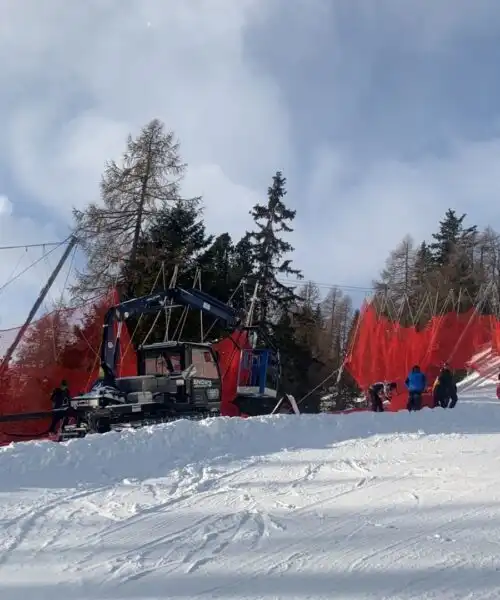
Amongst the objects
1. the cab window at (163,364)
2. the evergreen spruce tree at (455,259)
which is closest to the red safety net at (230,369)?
the cab window at (163,364)

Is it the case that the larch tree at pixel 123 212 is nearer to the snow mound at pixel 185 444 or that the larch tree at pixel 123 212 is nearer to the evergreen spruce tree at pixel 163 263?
the evergreen spruce tree at pixel 163 263

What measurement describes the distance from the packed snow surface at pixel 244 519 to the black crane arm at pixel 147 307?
565 cm

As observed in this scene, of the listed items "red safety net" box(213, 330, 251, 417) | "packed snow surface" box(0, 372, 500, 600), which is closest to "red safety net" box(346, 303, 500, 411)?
"red safety net" box(213, 330, 251, 417)

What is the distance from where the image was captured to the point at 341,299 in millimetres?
81125

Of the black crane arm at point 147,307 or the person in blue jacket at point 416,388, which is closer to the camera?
the black crane arm at point 147,307

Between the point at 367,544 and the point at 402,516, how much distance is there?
3.33 feet

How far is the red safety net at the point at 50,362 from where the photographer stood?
1725cm

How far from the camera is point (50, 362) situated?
61.6ft

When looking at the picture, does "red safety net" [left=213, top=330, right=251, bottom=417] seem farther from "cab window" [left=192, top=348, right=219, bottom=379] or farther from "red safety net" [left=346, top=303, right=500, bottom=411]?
"red safety net" [left=346, top=303, right=500, bottom=411]

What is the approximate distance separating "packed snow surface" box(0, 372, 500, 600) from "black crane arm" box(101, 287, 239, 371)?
565cm

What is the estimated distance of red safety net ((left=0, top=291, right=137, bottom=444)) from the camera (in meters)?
17.2

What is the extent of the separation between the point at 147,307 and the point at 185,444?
7.07 m

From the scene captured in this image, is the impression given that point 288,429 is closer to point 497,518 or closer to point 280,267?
point 497,518

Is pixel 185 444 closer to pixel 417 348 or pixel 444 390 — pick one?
pixel 444 390
